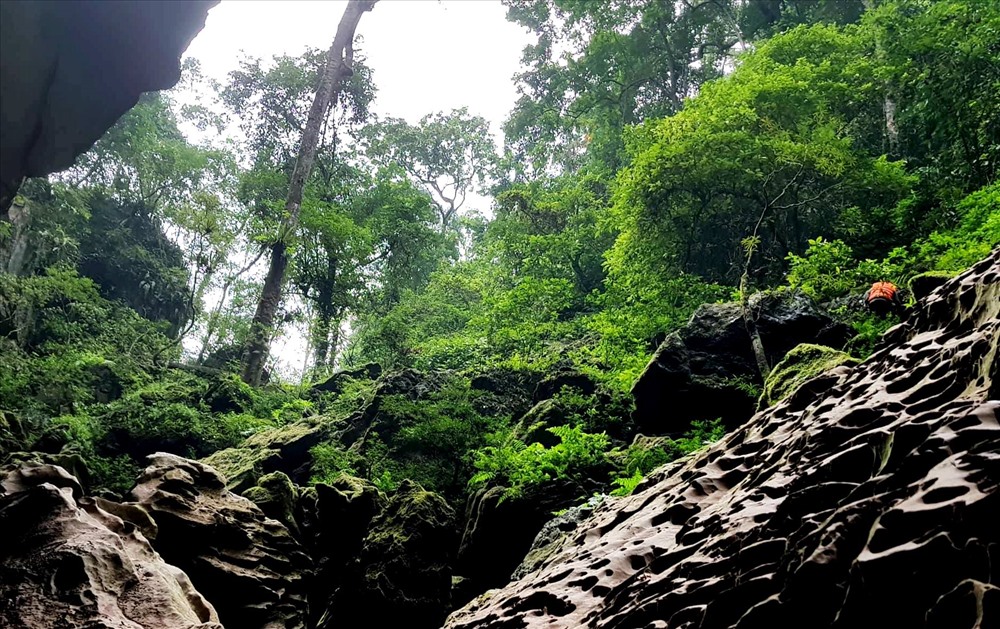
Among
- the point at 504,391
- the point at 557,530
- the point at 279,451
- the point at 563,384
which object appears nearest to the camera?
the point at 557,530

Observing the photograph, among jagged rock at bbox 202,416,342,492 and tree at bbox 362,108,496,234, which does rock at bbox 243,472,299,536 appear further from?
tree at bbox 362,108,496,234

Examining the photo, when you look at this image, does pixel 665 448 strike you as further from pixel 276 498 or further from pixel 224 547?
pixel 276 498

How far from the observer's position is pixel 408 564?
27.5ft

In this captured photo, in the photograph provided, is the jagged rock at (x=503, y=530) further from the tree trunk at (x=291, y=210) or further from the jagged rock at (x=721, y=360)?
the tree trunk at (x=291, y=210)

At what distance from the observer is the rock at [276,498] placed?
9609 millimetres

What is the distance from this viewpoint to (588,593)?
3.61 metres

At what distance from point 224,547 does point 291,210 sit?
39.6ft

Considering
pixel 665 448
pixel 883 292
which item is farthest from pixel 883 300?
pixel 665 448

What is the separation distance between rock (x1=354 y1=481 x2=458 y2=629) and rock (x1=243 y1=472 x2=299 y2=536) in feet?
5.58

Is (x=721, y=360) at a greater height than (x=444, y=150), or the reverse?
(x=444, y=150)

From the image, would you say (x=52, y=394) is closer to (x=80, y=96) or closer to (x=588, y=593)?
(x=80, y=96)

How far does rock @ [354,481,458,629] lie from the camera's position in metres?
8.02

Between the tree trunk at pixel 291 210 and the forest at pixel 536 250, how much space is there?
8cm

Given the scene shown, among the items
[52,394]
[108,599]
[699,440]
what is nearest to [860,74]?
[699,440]
